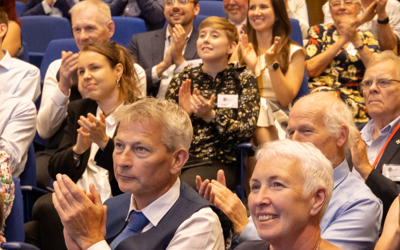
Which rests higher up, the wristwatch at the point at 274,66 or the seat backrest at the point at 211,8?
the seat backrest at the point at 211,8

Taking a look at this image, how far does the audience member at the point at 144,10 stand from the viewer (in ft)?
14.7

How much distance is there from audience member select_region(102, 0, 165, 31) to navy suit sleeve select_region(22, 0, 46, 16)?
67 cm

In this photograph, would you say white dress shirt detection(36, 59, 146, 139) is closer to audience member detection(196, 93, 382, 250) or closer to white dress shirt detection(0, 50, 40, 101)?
white dress shirt detection(0, 50, 40, 101)

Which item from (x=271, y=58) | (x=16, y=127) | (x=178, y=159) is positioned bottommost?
(x=16, y=127)

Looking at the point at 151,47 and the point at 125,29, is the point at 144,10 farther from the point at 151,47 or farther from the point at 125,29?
the point at 151,47

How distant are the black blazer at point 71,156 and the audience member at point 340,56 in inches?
65.9

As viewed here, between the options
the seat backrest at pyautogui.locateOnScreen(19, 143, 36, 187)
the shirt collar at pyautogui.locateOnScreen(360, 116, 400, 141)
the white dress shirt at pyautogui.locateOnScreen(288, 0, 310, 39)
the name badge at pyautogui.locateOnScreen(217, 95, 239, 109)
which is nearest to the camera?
the shirt collar at pyautogui.locateOnScreen(360, 116, 400, 141)

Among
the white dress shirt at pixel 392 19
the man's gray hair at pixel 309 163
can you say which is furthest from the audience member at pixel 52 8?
the man's gray hair at pixel 309 163

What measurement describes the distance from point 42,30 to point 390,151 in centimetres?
325

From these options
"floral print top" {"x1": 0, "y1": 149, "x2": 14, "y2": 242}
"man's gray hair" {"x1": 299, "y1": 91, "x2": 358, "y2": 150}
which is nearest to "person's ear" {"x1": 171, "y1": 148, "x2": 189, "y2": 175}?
"man's gray hair" {"x1": 299, "y1": 91, "x2": 358, "y2": 150}

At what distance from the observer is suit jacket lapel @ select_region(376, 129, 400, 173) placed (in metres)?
2.31

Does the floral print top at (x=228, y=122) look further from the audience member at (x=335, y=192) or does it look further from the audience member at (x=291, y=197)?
the audience member at (x=291, y=197)

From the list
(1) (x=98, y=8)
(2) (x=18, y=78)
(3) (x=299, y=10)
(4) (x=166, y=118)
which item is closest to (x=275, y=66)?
(1) (x=98, y=8)

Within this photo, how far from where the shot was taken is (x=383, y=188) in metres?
2.05
